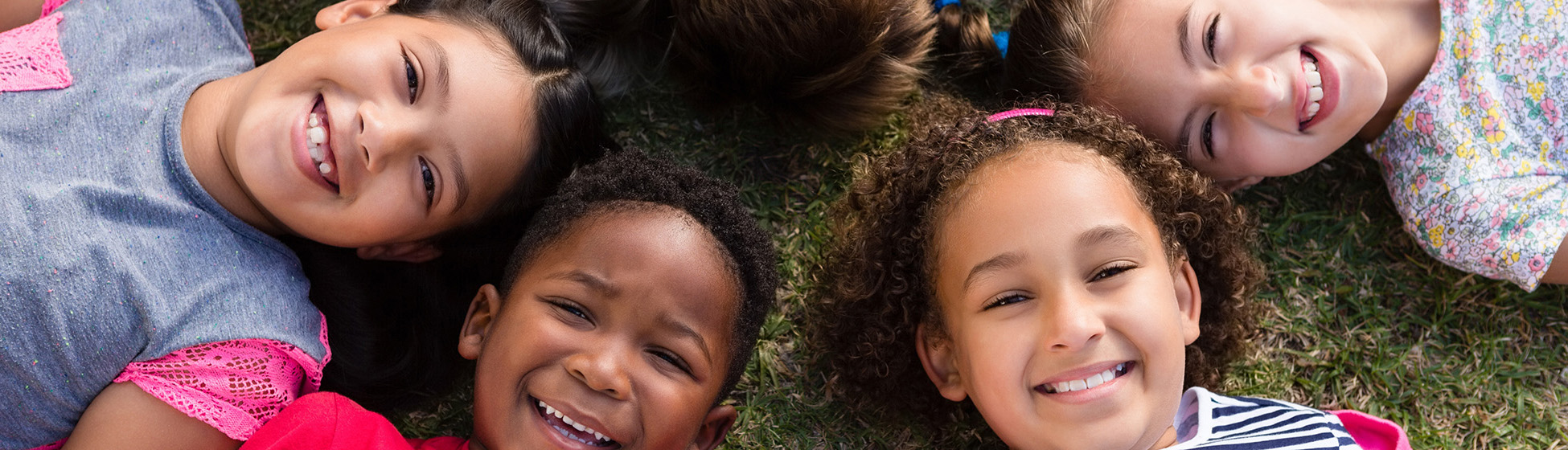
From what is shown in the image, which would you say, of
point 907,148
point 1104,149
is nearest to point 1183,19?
point 1104,149

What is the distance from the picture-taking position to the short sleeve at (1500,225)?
8.69 feet

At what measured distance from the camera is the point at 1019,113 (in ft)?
8.25

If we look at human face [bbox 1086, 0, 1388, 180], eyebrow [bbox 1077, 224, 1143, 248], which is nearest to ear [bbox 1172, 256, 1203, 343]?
eyebrow [bbox 1077, 224, 1143, 248]

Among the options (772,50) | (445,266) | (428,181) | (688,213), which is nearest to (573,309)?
(688,213)

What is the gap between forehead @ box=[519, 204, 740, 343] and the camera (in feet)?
7.09

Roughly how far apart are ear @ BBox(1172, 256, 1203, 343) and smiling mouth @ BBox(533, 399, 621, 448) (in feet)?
4.14

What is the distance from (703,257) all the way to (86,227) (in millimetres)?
1261

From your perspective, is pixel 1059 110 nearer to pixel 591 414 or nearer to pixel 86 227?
pixel 591 414

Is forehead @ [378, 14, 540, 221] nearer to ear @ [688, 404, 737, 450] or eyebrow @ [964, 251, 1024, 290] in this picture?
ear @ [688, 404, 737, 450]

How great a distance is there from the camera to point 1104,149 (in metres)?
2.37

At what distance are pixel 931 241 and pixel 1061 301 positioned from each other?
0.35m

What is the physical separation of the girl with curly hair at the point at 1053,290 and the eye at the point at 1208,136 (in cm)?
12

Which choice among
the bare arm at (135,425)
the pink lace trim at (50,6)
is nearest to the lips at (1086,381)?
the bare arm at (135,425)

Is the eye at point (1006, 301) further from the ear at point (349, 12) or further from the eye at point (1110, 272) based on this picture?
the ear at point (349, 12)
